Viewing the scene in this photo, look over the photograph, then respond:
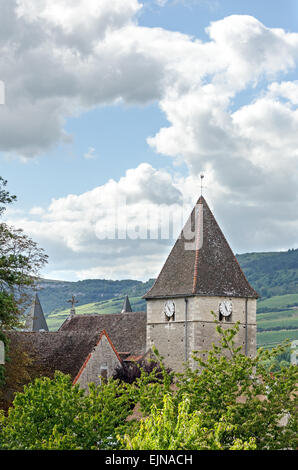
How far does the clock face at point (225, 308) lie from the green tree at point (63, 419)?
89.9 feet

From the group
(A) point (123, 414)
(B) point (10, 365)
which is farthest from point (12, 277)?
(A) point (123, 414)

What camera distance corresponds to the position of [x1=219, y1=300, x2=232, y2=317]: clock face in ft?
161

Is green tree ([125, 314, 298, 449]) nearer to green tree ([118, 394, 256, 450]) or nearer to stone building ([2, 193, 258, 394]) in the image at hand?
green tree ([118, 394, 256, 450])

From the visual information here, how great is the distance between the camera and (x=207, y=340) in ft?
159

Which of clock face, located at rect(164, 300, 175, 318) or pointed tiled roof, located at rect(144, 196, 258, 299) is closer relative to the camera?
pointed tiled roof, located at rect(144, 196, 258, 299)

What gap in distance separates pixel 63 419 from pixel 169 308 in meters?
30.1

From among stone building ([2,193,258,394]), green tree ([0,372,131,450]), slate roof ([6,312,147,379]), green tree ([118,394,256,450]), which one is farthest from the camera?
stone building ([2,193,258,394])

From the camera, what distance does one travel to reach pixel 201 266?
49.5 meters

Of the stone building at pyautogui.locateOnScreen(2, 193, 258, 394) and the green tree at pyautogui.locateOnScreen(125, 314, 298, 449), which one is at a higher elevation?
the stone building at pyautogui.locateOnScreen(2, 193, 258, 394)

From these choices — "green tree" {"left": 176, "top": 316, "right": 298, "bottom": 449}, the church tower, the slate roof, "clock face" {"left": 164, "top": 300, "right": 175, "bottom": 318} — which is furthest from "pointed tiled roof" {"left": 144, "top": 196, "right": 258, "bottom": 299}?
"green tree" {"left": 176, "top": 316, "right": 298, "bottom": 449}

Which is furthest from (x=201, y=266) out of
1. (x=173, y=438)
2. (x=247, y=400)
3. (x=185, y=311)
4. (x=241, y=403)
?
(x=173, y=438)

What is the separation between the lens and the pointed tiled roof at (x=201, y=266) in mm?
49125
